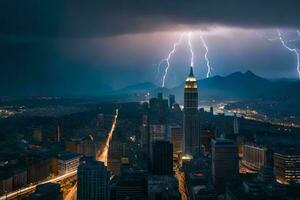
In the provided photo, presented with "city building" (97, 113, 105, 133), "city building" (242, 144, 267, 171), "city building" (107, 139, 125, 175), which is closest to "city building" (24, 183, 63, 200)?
"city building" (107, 139, 125, 175)

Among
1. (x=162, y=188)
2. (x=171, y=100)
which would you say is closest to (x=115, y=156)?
(x=162, y=188)

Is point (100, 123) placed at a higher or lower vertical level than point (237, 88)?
lower

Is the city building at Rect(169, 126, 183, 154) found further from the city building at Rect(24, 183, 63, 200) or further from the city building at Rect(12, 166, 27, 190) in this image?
the city building at Rect(24, 183, 63, 200)

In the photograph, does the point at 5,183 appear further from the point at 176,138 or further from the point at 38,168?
the point at 176,138

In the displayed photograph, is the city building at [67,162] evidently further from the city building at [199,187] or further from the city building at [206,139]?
the city building at [206,139]

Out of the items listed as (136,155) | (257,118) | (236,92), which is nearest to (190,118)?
(136,155)

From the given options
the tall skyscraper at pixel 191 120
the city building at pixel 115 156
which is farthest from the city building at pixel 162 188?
the tall skyscraper at pixel 191 120

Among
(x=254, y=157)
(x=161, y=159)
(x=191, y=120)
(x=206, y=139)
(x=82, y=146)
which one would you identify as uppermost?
(x=191, y=120)
